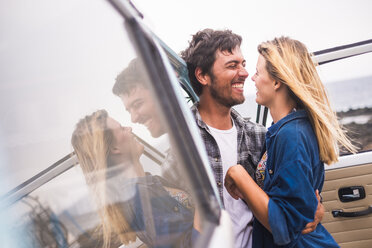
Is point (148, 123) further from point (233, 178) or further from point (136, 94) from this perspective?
point (233, 178)

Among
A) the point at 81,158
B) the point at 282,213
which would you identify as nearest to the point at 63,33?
the point at 81,158

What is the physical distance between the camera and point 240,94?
178cm

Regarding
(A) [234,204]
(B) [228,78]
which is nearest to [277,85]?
(B) [228,78]

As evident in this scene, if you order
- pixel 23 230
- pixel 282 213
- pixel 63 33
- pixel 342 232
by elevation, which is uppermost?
pixel 63 33

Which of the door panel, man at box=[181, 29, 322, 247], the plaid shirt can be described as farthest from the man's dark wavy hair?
the door panel

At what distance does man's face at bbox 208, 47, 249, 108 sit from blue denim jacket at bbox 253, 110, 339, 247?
408 millimetres

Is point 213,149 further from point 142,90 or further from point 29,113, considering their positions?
point 29,113

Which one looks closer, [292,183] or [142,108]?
[142,108]

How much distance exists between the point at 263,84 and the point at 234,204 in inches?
25.9

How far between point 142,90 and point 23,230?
Result: 399 mm

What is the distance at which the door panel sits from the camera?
249 centimetres

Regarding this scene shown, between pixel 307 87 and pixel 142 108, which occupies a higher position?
pixel 142 108

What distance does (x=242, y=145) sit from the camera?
1708 millimetres

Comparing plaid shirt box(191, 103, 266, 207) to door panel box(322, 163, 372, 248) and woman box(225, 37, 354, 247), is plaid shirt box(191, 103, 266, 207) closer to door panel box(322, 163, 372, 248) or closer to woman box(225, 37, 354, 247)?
woman box(225, 37, 354, 247)
